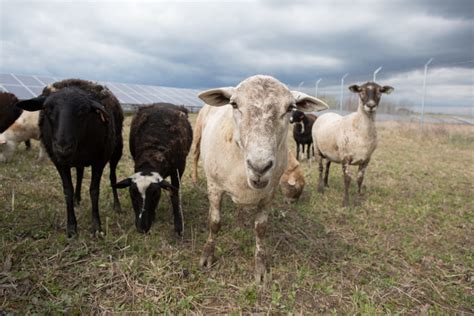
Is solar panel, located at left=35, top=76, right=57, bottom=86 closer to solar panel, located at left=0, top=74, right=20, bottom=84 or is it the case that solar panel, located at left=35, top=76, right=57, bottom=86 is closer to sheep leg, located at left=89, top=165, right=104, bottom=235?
solar panel, located at left=0, top=74, right=20, bottom=84

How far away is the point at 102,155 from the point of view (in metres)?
3.98

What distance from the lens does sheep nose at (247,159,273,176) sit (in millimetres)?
2258

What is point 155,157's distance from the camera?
4102 mm

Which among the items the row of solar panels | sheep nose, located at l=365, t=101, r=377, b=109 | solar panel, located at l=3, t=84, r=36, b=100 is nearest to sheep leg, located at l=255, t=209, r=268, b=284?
sheep nose, located at l=365, t=101, r=377, b=109

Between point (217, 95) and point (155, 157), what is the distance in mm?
1611

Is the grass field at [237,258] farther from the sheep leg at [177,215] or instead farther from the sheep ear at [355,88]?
the sheep ear at [355,88]

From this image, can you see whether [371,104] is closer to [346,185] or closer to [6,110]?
[346,185]

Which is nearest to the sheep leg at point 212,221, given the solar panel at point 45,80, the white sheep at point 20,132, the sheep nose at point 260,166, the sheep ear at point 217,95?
the sheep ear at point 217,95

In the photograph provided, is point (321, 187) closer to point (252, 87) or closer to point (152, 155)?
point (152, 155)

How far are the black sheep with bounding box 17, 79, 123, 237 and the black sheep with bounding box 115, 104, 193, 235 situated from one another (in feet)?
1.54

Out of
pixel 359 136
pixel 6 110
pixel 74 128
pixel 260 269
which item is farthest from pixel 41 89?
pixel 260 269

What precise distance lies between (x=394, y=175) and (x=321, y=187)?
307 centimetres

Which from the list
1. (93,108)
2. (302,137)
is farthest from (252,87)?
(302,137)

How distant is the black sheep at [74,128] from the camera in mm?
3197
